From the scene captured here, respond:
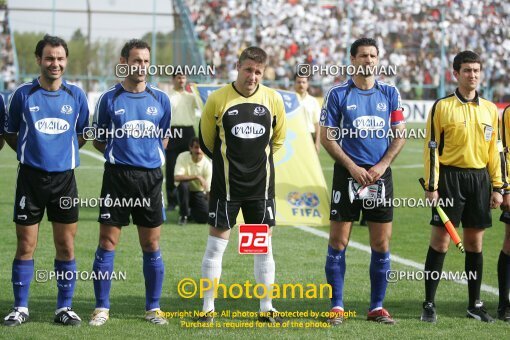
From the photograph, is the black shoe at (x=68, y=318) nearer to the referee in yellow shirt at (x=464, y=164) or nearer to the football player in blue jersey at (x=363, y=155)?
the football player in blue jersey at (x=363, y=155)

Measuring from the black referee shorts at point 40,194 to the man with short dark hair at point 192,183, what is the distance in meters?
5.47

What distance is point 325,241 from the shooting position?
431 inches

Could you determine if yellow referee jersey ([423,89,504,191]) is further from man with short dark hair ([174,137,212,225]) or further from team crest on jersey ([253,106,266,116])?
man with short dark hair ([174,137,212,225])

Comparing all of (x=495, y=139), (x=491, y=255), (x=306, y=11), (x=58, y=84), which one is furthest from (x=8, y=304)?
(x=306, y=11)

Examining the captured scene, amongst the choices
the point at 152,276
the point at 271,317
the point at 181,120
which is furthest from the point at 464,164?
the point at 181,120

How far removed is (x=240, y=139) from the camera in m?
6.65

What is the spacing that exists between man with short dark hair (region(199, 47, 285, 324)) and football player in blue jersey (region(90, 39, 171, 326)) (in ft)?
1.40

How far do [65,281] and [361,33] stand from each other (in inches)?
970

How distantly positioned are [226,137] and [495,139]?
2.22m

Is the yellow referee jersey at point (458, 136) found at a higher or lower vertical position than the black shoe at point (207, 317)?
higher

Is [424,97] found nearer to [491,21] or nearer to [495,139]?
[491,21]

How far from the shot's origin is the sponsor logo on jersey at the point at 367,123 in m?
6.81

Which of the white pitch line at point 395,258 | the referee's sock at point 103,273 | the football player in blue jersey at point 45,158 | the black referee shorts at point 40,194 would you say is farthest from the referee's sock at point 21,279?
the white pitch line at point 395,258

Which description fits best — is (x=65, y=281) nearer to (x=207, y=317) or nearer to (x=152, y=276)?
(x=152, y=276)
